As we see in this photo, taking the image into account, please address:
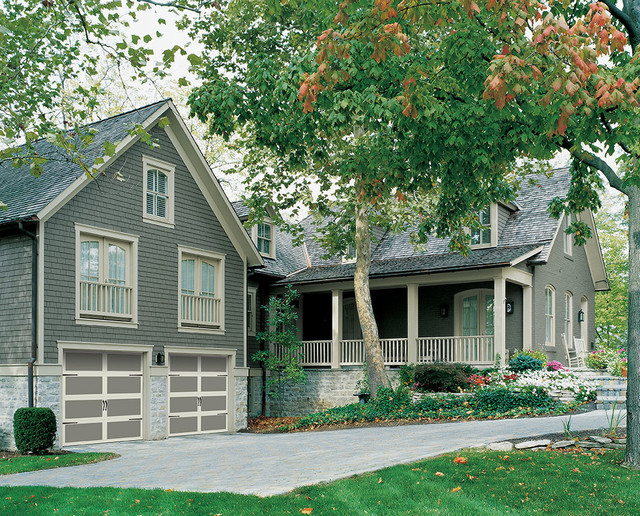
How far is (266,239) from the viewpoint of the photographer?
84.1 ft

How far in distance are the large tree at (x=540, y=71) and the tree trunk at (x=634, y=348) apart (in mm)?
12

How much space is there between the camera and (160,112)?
60.6 ft

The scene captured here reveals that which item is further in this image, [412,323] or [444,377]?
[412,323]

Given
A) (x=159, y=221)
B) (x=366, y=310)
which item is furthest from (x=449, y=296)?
(x=159, y=221)

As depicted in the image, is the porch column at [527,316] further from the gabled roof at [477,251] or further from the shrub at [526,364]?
the shrub at [526,364]

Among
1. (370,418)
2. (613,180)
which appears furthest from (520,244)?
(613,180)

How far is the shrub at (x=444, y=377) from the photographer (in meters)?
19.4

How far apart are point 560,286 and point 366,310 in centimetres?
792

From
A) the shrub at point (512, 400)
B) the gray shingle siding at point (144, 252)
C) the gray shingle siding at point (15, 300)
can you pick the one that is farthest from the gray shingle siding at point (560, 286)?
the gray shingle siding at point (15, 300)

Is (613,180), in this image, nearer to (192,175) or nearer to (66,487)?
(66,487)

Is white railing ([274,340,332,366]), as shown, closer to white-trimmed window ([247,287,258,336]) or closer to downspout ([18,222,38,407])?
white-trimmed window ([247,287,258,336])

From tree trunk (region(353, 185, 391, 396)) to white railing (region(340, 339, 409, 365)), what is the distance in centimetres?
221

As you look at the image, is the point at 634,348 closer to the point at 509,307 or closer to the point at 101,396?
the point at 101,396

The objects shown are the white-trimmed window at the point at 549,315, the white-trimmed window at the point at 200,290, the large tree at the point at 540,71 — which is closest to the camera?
the large tree at the point at 540,71
